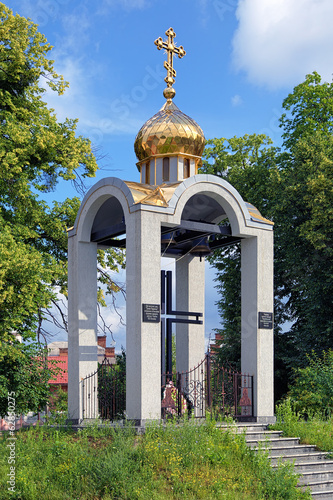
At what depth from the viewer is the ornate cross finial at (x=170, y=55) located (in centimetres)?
1507

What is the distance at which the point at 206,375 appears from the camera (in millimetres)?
13047

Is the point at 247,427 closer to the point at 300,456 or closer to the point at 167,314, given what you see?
the point at 300,456

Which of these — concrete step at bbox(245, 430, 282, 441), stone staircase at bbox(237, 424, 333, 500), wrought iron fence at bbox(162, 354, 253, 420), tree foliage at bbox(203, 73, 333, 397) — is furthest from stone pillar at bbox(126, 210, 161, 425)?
tree foliage at bbox(203, 73, 333, 397)

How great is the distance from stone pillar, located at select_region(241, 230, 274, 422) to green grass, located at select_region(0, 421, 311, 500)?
8.36 feet

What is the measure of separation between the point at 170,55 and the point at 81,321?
6.68m

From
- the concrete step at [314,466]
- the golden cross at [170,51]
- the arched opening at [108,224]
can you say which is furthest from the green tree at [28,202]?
the concrete step at [314,466]

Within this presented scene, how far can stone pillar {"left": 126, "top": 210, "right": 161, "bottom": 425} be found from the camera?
11.6 metres

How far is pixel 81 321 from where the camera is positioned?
13781 millimetres

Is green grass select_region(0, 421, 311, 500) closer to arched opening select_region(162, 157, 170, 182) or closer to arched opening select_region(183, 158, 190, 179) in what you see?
arched opening select_region(162, 157, 170, 182)

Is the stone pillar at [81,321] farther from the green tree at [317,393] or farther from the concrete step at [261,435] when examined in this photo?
the green tree at [317,393]

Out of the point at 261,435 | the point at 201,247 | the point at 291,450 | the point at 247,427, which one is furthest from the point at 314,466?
the point at 201,247

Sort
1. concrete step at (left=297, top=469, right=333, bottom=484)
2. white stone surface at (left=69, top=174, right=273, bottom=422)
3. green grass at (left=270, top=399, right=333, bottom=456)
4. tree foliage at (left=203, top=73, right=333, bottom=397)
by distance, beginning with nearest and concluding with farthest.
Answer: concrete step at (left=297, top=469, right=333, bottom=484) → white stone surface at (left=69, top=174, right=273, bottom=422) → green grass at (left=270, top=399, right=333, bottom=456) → tree foliage at (left=203, top=73, right=333, bottom=397)

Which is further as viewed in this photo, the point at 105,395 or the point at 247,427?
the point at 105,395

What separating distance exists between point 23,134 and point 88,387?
9261 mm
